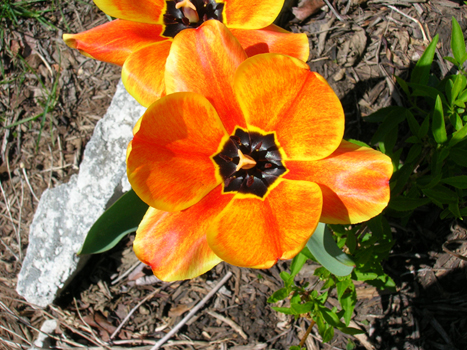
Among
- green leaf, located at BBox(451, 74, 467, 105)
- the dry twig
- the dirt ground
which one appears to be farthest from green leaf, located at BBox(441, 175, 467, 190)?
the dry twig

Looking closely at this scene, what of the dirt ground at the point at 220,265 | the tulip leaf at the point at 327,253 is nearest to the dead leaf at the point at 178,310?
the dirt ground at the point at 220,265

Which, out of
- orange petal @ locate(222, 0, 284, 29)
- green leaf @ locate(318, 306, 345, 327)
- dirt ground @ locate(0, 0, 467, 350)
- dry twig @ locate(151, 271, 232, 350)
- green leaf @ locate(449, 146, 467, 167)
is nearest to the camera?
orange petal @ locate(222, 0, 284, 29)

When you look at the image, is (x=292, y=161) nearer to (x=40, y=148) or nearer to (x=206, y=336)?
(x=206, y=336)

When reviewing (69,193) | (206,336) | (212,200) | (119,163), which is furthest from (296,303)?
(69,193)

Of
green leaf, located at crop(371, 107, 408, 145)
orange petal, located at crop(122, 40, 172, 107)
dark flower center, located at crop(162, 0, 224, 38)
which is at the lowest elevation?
green leaf, located at crop(371, 107, 408, 145)

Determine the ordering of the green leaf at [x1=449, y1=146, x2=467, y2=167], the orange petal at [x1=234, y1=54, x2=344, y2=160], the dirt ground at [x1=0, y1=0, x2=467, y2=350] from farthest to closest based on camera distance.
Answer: the dirt ground at [x1=0, y1=0, x2=467, y2=350]
the green leaf at [x1=449, y1=146, x2=467, y2=167]
the orange petal at [x1=234, y1=54, x2=344, y2=160]

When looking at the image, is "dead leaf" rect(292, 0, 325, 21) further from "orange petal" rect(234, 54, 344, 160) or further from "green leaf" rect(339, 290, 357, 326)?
"green leaf" rect(339, 290, 357, 326)

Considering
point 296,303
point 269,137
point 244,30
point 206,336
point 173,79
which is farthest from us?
point 206,336
